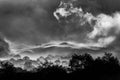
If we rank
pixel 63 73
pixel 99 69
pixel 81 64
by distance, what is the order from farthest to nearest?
1. pixel 81 64
2. pixel 63 73
3. pixel 99 69

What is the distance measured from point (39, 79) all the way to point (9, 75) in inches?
491

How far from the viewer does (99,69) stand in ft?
212

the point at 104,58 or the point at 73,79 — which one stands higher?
the point at 104,58

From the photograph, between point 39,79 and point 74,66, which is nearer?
point 39,79

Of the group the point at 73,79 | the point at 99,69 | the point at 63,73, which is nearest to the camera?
the point at 73,79

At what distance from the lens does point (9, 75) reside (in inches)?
2835

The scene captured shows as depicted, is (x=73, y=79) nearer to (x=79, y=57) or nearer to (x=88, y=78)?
(x=88, y=78)

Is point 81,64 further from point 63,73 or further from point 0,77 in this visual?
point 0,77

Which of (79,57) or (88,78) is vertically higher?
(79,57)

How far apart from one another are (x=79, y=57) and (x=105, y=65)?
11.2 meters

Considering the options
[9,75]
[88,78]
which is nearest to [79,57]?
[88,78]

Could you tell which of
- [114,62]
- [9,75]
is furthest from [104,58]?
[9,75]

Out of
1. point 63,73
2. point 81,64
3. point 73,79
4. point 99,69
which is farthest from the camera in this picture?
point 81,64

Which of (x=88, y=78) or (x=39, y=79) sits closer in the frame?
(x=88, y=78)
